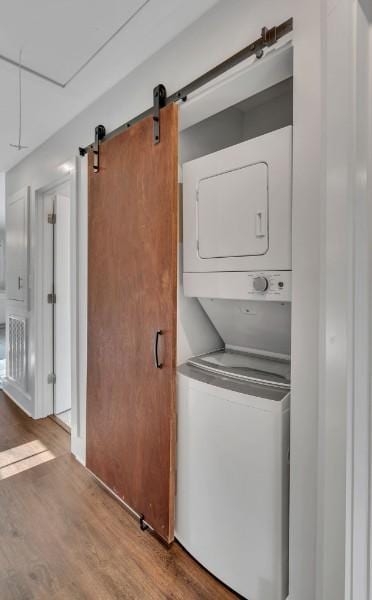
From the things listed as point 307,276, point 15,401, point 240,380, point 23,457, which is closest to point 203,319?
point 240,380

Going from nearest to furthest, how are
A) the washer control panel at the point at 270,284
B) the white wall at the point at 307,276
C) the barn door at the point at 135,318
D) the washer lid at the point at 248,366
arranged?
the white wall at the point at 307,276 < the washer control panel at the point at 270,284 < the washer lid at the point at 248,366 < the barn door at the point at 135,318

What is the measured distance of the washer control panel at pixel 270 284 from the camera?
1.16 m

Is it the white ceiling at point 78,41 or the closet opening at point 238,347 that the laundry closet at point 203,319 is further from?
the white ceiling at point 78,41

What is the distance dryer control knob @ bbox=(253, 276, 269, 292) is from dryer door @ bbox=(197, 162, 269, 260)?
0.34 feet

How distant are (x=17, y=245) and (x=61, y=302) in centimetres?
83

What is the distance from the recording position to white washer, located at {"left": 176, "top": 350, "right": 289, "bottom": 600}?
1170 millimetres

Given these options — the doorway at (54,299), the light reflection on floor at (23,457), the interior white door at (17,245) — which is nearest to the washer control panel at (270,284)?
the light reflection on floor at (23,457)

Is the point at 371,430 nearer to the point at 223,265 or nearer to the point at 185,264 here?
the point at 223,265

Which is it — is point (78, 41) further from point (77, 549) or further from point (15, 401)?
point (15, 401)

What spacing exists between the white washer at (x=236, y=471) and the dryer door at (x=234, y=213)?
21.9 inches

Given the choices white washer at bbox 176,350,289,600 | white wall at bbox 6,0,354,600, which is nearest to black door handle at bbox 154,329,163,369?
white washer at bbox 176,350,289,600

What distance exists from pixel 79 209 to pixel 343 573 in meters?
2.38

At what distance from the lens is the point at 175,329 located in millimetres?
1511

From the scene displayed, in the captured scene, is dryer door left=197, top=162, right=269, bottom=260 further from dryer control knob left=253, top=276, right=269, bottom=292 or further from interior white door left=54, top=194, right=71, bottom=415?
interior white door left=54, top=194, right=71, bottom=415
